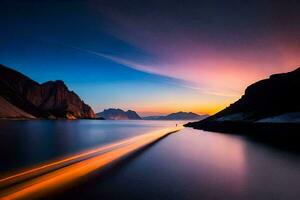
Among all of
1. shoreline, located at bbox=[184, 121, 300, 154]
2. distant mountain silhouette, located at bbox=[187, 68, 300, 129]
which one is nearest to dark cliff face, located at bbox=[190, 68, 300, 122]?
distant mountain silhouette, located at bbox=[187, 68, 300, 129]

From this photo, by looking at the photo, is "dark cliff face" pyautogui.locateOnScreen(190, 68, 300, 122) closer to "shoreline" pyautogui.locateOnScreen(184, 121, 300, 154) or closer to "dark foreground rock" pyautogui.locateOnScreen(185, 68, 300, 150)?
"dark foreground rock" pyautogui.locateOnScreen(185, 68, 300, 150)

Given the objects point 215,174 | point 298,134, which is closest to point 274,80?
point 298,134

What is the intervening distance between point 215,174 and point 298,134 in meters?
25.3

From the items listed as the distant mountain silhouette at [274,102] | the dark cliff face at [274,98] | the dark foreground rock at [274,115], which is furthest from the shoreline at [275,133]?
the dark cliff face at [274,98]

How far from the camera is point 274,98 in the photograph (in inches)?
2411

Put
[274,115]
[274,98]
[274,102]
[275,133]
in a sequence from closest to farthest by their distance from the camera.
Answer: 1. [275,133]
2. [274,115]
3. [274,102]
4. [274,98]

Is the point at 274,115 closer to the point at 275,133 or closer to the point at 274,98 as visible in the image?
the point at 275,133

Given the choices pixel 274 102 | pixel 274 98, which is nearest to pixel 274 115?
pixel 274 102

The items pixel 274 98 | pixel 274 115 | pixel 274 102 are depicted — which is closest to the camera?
pixel 274 115

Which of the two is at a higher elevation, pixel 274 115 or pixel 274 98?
pixel 274 98

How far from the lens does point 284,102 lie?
5319 cm

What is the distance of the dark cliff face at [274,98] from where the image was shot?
51.1 meters

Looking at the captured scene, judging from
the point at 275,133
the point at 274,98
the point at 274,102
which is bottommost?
the point at 275,133

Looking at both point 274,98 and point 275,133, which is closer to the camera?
point 275,133
